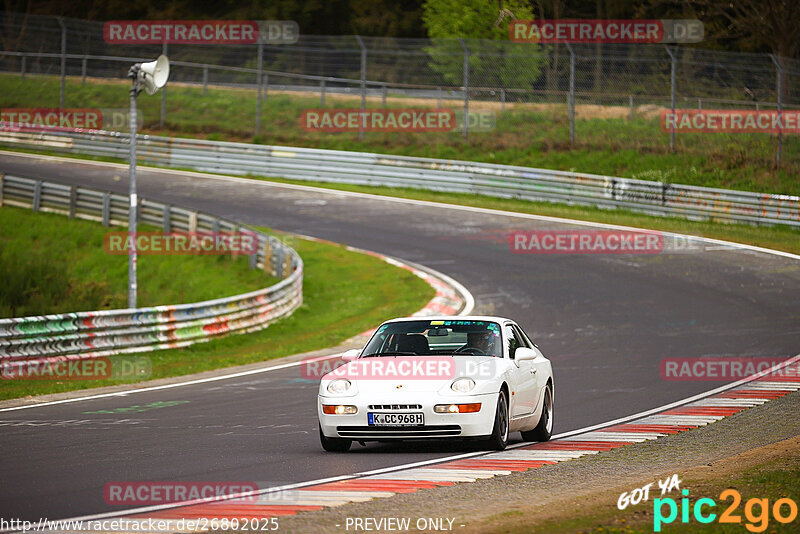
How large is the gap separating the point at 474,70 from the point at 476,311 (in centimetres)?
1808

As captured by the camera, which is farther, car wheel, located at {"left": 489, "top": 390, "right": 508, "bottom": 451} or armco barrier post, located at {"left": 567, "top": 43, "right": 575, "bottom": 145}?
armco barrier post, located at {"left": 567, "top": 43, "right": 575, "bottom": 145}

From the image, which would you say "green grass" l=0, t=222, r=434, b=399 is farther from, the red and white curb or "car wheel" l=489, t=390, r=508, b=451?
the red and white curb

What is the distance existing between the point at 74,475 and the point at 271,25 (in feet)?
177

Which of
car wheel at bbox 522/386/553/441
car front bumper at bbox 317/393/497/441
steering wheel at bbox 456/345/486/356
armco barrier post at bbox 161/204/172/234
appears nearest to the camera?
car front bumper at bbox 317/393/497/441

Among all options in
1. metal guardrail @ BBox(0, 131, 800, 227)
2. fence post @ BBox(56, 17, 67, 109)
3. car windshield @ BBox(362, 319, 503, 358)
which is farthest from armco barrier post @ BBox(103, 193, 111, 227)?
car windshield @ BBox(362, 319, 503, 358)

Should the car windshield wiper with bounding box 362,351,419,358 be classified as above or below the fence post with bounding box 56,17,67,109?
below

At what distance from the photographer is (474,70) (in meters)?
38.7

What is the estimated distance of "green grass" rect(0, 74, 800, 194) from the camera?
3553 centimetres

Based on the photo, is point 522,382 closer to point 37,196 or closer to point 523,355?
point 523,355

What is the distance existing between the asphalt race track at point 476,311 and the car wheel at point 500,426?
454 mm

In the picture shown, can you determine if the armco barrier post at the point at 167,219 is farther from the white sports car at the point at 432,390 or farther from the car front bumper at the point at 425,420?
the car front bumper at the point at 425,420

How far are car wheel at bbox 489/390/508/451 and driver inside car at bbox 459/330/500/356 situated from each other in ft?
2.20

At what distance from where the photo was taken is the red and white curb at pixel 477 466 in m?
7.63

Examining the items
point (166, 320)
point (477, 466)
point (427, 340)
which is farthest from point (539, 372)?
point (166, 320)
